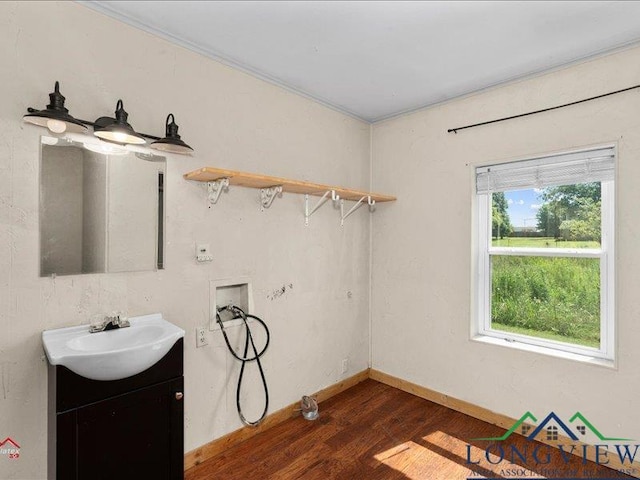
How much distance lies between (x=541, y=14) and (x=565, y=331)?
1970mm

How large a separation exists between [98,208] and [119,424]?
3.31ft

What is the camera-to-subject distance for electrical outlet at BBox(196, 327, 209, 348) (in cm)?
203

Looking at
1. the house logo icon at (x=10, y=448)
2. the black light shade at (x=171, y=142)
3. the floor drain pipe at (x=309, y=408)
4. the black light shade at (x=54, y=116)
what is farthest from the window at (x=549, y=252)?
the house logo icon at (x=10, y=448)

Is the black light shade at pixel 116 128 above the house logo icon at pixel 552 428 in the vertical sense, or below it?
above

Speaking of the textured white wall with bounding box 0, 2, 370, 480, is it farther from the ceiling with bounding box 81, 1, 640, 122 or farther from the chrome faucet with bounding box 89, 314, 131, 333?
the ceiling with bounding box 81, 1, 640, 122

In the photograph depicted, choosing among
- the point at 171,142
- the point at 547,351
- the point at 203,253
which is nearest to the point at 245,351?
the point at 203,253

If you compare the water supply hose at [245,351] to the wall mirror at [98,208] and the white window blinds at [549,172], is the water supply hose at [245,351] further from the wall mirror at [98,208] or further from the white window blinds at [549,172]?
the white window blinds at [549,172]

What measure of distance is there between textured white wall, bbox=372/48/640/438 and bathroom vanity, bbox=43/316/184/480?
2.02 metres

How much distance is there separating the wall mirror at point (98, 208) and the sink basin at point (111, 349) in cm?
30

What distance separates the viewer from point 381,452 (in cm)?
215

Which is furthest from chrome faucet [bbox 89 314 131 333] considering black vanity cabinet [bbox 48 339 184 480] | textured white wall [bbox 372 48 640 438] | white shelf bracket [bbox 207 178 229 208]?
textured white wall [bbox 372 48 640 438]

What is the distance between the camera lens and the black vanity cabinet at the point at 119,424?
4.24ft

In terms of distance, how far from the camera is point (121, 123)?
154 cm

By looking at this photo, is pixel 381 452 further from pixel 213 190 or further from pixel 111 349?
pixel 213 190
